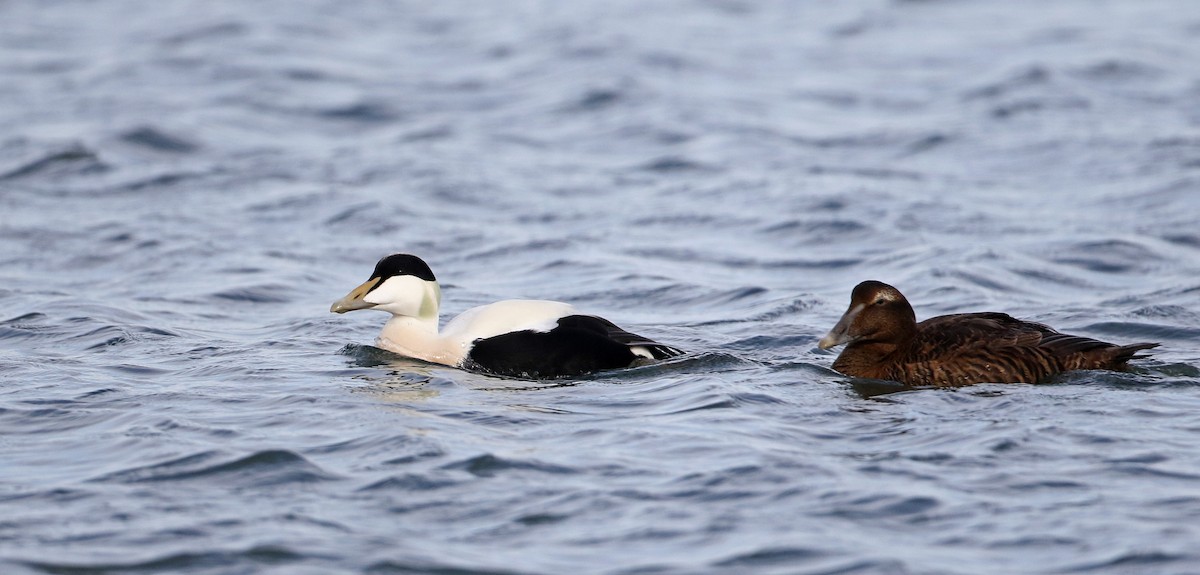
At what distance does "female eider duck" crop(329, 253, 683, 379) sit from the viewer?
8.89m

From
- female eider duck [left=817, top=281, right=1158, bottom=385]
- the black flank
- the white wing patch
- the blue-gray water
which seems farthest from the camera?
the white wing patch

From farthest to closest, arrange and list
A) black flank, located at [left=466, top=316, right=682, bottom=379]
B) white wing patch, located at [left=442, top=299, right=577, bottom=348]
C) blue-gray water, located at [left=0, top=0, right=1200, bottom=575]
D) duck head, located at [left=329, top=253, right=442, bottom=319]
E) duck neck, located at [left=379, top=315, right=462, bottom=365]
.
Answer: duck head, located at [left=329, top=253, right=442, bottom=319] → duck neck, located at [left=379, top=315, right=462, bottom=365] → white wing patch, located at [left=442, top=299, right=577, bottom=348] → black flank, located at [left=466, top=316, right=682, bottom=379] → blue-gray water, located at [left=0, top=0, right=1200, bottom=575]

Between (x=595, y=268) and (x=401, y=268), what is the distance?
374 cm

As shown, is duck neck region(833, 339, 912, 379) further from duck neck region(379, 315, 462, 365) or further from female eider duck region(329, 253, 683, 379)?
duck neck region(379, 315, 462, 365)

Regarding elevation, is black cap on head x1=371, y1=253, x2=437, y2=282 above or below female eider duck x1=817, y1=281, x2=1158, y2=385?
above

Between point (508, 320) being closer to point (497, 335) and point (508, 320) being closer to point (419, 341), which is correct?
point (497, 335)

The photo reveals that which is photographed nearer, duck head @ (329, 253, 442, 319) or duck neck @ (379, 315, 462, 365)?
duck neck @ (379, 315, 462, 365)

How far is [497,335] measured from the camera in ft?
29.5

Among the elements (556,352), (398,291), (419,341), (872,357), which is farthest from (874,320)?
(398,291)

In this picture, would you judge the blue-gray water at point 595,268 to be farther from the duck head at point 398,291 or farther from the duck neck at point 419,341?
the duck head at point 398,291

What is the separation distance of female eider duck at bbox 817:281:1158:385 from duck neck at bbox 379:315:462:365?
2.11 meters

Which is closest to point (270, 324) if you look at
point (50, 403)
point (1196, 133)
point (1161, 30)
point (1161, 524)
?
point (50, 403)

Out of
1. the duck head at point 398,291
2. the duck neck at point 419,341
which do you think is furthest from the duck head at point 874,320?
the duck head at point 398,291

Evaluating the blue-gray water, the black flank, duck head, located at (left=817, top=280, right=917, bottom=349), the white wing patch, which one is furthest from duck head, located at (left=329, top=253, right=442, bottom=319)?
duck head, located at (left=817, top=280, right=917, bottom=349)
